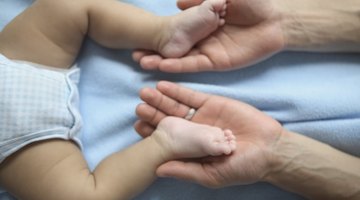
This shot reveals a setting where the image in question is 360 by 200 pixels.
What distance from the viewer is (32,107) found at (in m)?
0.96

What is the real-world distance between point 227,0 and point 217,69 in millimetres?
169

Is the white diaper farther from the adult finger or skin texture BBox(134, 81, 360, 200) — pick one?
the adult finger

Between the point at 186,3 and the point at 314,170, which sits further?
the point at 186,3

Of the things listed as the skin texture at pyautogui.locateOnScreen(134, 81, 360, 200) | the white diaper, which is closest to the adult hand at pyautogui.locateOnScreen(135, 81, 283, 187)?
the skin texture at pyautogui.locateOnScreen(134, 81, 360, 200)

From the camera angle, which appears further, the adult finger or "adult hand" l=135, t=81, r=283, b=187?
the adult finger

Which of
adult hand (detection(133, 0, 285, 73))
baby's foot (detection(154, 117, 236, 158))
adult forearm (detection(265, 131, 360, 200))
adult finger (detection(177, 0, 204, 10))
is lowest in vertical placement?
adult forearm (detection(265, 131, 360, 200))

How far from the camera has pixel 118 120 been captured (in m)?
1.03

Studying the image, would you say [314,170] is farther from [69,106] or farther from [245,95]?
[69,106]

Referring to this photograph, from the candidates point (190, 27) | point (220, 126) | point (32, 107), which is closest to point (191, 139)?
point (220, 126)

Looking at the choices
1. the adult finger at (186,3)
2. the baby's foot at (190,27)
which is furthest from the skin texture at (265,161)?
the adult finger at (186,3)

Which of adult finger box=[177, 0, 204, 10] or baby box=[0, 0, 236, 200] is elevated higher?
adult finger box=[177, 0, 204, 10]

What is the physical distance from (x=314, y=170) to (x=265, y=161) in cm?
12

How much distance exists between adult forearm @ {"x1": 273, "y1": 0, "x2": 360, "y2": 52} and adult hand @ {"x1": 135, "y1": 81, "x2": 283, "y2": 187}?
23cm

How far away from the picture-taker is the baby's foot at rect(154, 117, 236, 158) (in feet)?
2.81
